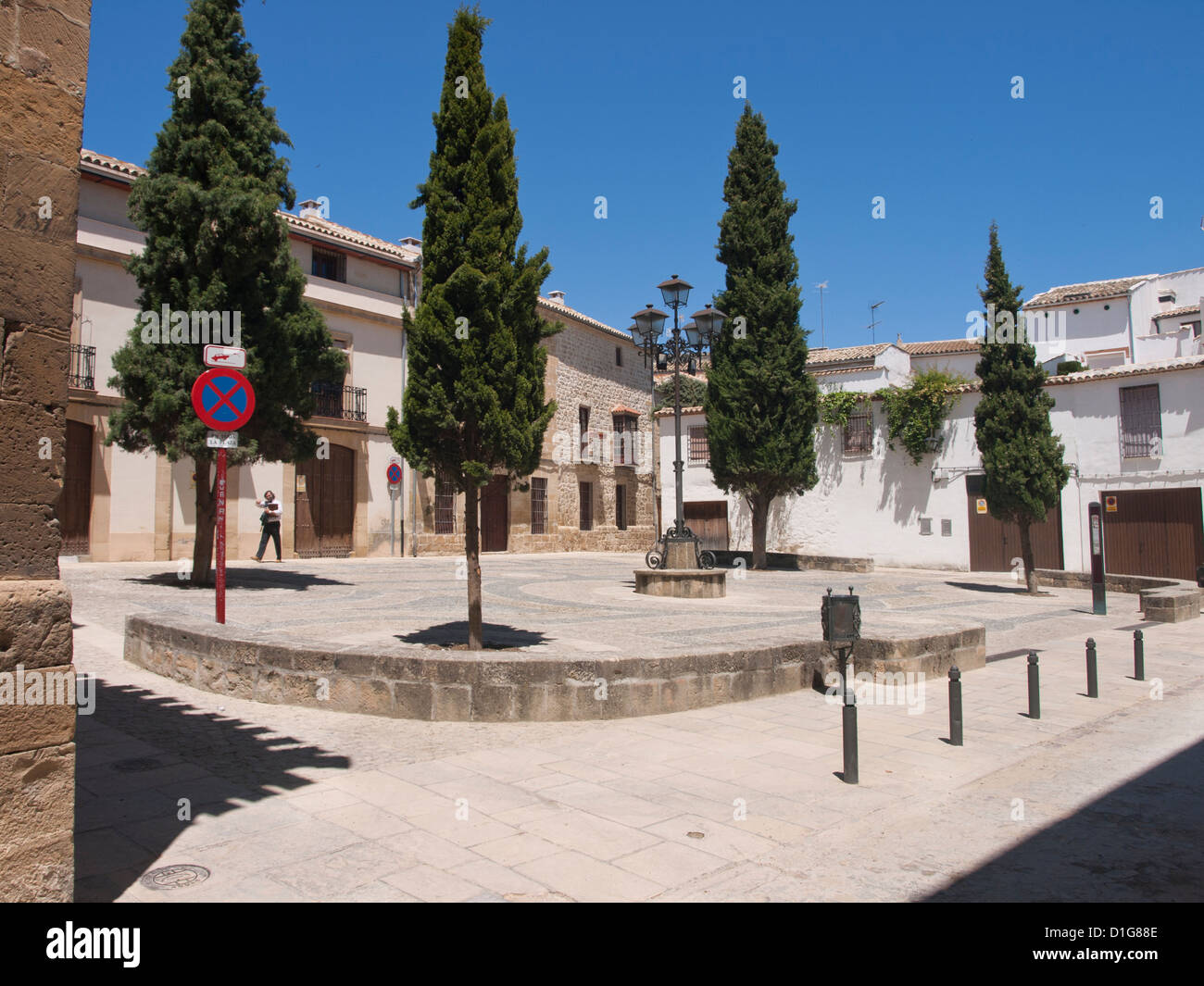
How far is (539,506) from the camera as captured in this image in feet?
95.3

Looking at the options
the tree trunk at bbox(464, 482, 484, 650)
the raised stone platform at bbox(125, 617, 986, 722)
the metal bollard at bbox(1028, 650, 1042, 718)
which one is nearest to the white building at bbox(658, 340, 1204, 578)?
the metal bollard at bbox(1028, 650, 1042, 718)

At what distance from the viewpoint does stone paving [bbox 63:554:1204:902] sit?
3.58m

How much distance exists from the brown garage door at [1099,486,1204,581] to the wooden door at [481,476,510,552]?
17.9 m

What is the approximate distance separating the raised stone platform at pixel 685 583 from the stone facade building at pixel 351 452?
3623mm

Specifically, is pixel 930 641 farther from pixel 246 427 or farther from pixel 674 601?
pixel 246 427

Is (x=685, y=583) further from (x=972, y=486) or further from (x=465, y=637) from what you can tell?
(x=972, y=486)

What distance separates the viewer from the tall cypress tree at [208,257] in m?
13.2

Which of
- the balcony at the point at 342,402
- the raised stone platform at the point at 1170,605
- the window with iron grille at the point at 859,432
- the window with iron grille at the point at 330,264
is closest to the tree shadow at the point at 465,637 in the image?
the raised stone platform at the point at 1170,605

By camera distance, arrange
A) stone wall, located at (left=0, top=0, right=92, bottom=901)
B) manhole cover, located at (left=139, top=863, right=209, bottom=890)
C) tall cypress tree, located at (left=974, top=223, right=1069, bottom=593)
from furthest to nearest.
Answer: tall cypress tree, located at (left=974, top=223, right=1069, bottom=593), manhole cover, located at (left=139, top=863, right=209, bottom=890), stone wall, located at (left=0, top=0, right=92, bottom=901)

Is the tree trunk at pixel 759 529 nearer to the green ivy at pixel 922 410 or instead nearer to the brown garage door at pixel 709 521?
the brown garage door at pixel 709 521

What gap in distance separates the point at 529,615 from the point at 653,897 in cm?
786

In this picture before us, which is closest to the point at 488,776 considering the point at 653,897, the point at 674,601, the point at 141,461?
the point at 653,897

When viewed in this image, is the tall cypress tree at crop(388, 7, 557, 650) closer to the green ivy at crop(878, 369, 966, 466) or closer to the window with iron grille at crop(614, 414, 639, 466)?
the green ivy at crop(878, 369, 966, 466)
